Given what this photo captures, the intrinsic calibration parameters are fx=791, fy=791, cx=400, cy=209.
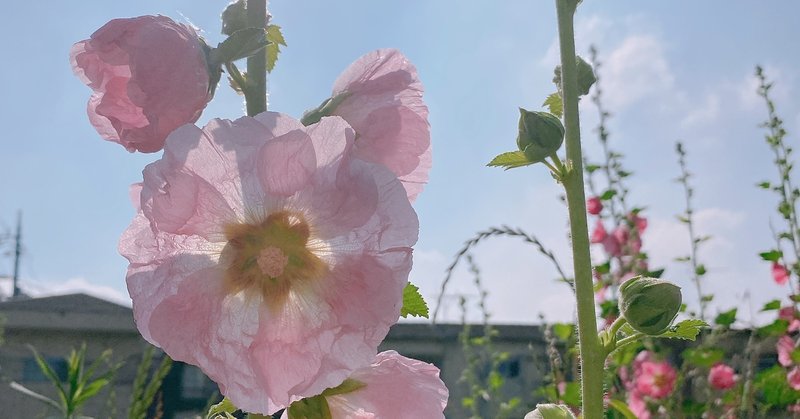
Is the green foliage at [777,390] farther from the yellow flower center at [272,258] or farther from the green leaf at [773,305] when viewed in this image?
the yellow flower center at [272,258]

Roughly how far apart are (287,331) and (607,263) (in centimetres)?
307

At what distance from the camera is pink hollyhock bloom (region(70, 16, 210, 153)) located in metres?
0.80

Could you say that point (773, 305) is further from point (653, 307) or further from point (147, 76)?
point (147, 76)

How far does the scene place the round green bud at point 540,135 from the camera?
3.27ft

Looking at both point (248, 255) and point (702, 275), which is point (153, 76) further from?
point (702, 275)

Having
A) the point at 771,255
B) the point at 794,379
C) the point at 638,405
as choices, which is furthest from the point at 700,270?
the point at 638,405

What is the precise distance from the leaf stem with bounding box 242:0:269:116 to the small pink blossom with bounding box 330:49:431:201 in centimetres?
9

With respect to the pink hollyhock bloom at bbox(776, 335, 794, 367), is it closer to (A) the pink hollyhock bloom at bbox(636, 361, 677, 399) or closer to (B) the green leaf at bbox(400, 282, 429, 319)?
(A) the pink hollyhock bloom at bbox(636, 361, 677, 399)

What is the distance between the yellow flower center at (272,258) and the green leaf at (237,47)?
0.59 ft

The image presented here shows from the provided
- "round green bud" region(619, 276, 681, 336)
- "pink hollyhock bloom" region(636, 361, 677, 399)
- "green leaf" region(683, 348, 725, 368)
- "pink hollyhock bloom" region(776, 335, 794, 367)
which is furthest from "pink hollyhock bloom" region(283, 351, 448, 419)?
"pink hollyhock bloom" region(776, 335, 794, 367)

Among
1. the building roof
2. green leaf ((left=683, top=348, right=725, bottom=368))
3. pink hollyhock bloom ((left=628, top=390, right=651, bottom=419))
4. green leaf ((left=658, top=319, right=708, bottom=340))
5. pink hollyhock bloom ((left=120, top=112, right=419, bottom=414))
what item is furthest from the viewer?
the building roof

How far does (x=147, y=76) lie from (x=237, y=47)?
0.10 m

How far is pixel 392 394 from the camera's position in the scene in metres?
0.88

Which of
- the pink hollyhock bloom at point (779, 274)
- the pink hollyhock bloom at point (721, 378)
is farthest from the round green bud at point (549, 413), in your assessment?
the pink hollyhock bloom at point (779, 274)
